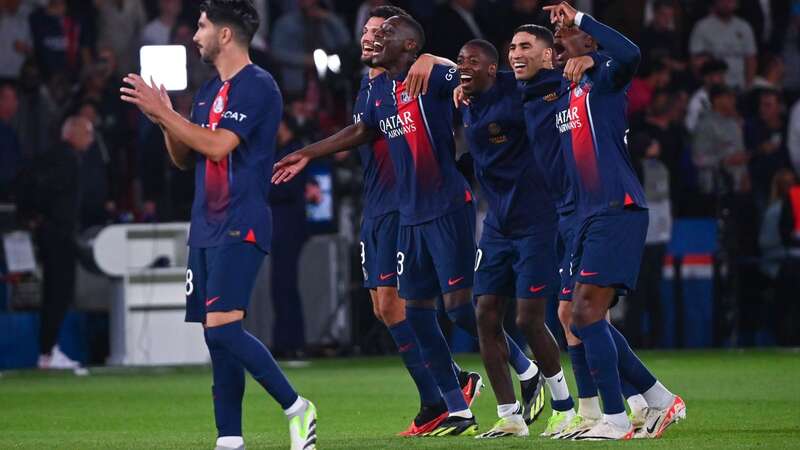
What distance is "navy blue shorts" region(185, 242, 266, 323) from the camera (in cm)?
836

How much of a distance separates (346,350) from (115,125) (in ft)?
12.4

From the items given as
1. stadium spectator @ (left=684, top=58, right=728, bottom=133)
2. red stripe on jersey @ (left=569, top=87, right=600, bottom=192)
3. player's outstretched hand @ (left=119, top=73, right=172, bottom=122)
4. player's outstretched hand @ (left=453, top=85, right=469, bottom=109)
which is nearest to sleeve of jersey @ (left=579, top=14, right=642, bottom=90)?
red stripe on jersey @ (left=569, top=87, right=600, bottom=192)

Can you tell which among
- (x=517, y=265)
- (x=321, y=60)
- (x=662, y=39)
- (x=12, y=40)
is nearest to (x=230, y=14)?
(x=517, y=265)

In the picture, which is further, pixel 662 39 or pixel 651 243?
pixel 662 39

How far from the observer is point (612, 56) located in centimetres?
939

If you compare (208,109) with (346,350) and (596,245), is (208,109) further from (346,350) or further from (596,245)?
(346,350)

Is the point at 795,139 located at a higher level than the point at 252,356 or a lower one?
higher

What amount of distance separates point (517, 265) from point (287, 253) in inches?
324

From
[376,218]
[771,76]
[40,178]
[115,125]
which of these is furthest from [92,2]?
[376,218]

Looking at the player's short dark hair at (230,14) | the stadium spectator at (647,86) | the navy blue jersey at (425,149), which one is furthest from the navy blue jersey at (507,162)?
the stadium spectator at (647,86)

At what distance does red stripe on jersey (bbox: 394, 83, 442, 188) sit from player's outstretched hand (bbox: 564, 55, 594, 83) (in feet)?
4.02

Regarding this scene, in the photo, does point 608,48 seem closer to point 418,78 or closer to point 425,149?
point 418,78

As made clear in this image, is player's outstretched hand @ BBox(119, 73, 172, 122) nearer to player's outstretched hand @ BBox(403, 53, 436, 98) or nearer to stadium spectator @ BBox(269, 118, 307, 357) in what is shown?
player's outstretched hand @ BBox(403, 53, 436, 98)

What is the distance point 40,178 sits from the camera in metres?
17.8
